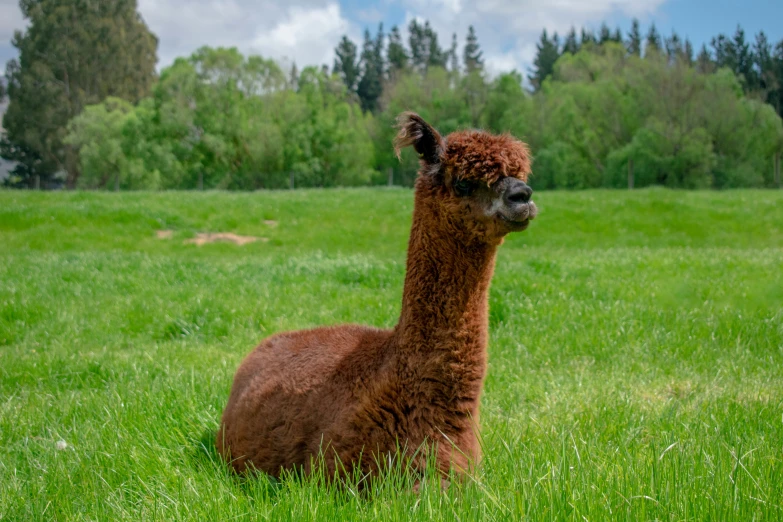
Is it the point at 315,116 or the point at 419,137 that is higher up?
the point at 315,116

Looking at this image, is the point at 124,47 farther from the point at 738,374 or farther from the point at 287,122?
the point at 738,374

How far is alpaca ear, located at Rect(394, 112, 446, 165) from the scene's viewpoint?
3.38 meters

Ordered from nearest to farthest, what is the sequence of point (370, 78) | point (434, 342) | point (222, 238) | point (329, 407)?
1. point (434, 342)
2. point (329, 407)
3. point (222, 238)
4. point (370, 78)

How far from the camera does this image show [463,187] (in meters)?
3.34

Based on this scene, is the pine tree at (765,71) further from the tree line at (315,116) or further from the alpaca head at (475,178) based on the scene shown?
the alpaca head at (475,178)

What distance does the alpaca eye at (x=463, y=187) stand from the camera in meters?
3.33

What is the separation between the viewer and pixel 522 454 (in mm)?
3625

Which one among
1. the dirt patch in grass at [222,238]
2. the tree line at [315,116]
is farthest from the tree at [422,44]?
the dirt patch in grass at [222,238]

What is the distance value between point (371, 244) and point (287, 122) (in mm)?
37896

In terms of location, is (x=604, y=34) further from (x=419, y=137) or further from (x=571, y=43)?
(x=419, y=137)

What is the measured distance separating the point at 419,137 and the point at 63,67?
259 feet

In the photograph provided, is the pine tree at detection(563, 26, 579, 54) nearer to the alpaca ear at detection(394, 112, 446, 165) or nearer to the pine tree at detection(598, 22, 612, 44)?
the pine tree at detection(598, 22, 612, 44)

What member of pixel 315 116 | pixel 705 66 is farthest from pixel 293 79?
pixel 705 66

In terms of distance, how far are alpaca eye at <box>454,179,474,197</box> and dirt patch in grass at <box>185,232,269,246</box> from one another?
2013 cm
